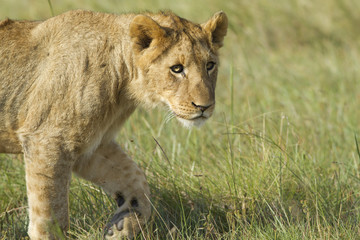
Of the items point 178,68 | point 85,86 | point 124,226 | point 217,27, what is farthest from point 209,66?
point 124,226

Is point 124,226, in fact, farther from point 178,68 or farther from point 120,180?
point 178,68

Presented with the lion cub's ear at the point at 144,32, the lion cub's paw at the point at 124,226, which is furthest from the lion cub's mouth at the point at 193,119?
the lion cub's paw at the point at 124,226

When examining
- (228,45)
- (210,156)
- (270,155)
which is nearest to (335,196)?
(270,155)

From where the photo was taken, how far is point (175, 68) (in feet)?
12.1

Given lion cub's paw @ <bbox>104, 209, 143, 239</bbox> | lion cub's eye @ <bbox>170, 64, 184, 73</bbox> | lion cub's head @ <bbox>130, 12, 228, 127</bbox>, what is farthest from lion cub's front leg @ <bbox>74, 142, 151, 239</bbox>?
lion cub's eye @ <bbox>170, 64, 184, 73</bbox>

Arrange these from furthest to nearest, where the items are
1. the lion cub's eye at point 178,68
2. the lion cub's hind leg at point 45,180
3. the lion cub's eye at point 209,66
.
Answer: the lion cub's eye at point 209,66
the lion cub's eye at point 178,68
the lion cub's hind leg at point 45,180

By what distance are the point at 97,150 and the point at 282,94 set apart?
107 inches

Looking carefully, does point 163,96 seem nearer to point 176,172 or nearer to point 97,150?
point 97,150

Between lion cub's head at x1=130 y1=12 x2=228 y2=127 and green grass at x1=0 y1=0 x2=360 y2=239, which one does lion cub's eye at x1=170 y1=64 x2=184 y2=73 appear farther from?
green grass at x1=0 y1=0 x2=360 y2=239

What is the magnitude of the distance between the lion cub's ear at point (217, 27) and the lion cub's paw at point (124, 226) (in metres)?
1.16

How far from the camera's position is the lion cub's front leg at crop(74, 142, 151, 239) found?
387 cm

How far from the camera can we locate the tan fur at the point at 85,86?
11.8ft

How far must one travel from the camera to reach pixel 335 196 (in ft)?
13.8

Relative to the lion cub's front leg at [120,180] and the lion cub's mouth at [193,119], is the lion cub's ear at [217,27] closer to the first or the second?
the lion cub's mouth at [193,119]
